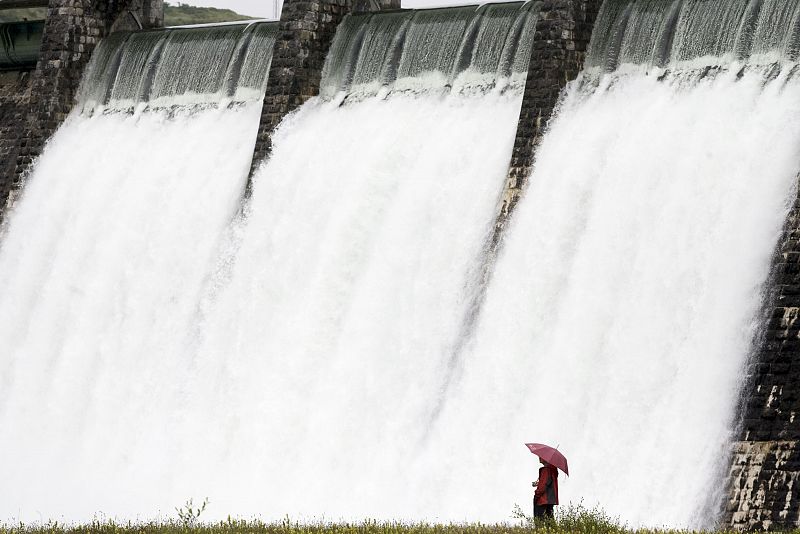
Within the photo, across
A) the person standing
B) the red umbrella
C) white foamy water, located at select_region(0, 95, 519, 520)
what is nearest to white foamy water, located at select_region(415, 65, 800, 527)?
white foamy water, located at select_region(0, 95, 519, 520)

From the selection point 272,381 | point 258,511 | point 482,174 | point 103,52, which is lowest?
point 258,511

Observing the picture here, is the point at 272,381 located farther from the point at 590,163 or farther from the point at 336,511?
the point at 590,163

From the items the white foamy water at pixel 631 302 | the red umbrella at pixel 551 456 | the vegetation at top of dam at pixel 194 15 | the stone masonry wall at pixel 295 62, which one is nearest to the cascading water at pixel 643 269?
the white foamy water at pixel 631 302

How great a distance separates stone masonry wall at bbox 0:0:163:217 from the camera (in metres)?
43.8

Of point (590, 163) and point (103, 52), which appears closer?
point (590, 163)

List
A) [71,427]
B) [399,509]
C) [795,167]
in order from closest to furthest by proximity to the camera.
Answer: [795,167], [399,509], [71,427]

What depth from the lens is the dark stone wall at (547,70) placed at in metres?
32.2

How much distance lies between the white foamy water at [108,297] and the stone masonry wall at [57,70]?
1.79ft

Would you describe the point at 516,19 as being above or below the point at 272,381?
above

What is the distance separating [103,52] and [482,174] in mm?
14905

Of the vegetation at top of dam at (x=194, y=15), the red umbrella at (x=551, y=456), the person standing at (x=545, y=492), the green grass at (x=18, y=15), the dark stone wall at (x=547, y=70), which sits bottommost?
the person standing at (x=545, y=492)

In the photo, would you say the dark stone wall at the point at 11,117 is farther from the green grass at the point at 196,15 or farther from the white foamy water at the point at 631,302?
the green grass at the point at 196,15

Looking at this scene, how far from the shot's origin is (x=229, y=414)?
34781 mm

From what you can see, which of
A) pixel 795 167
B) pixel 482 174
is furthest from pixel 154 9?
pixel 795 167
